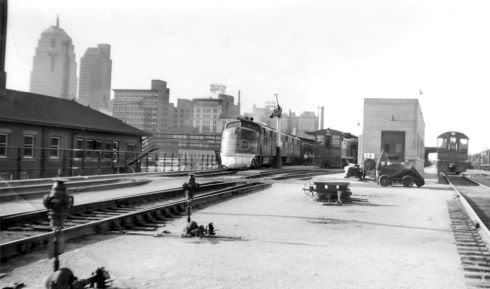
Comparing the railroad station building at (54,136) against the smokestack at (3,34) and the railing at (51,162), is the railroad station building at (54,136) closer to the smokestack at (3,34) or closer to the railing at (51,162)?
the railing at (51,162)

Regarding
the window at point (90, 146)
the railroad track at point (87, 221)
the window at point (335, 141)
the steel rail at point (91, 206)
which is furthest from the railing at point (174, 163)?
the railroad track at point (87, 221)

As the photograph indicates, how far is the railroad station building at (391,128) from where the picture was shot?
2877cm

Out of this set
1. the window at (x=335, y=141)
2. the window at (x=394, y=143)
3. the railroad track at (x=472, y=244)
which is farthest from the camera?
the window at (x=335, y=141)

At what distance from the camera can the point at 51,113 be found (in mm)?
27031

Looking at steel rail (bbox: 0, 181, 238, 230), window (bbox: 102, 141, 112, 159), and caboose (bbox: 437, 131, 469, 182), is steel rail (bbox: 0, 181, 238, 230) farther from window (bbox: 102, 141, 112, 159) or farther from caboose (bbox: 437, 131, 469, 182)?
caboose (bbox: 437, 131, 469, 182)

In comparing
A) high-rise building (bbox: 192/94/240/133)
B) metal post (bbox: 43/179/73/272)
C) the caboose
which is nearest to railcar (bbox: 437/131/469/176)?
the caboose

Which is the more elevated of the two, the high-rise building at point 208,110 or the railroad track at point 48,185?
the high-rise building at point 208,110

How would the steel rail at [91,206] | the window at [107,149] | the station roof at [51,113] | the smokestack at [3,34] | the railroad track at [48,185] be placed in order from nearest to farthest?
the steel rail at [91,206]
the smokestack at [3,34]
the railroad track at [48,185]
the station roof at [51,113]
the window at [107,149]

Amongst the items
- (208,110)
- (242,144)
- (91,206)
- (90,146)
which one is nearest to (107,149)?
(90,146)

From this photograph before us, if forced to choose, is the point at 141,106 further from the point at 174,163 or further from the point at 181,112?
the point at 174,163

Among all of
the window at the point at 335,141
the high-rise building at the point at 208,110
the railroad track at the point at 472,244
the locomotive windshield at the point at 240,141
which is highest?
the high-rise building at the point at 208,110

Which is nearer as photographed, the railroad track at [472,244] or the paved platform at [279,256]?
the paved platform at [279,256]

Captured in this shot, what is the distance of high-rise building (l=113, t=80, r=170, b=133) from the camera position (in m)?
168

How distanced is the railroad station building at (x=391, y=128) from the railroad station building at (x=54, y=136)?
15538 millimetres
